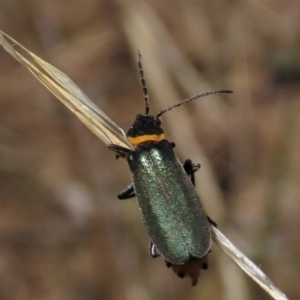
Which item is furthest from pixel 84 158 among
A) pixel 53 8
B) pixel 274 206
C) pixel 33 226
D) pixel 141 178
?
pixel 141 178

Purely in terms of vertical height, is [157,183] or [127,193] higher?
[157,183]

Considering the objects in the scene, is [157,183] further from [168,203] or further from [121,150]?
[121,150]

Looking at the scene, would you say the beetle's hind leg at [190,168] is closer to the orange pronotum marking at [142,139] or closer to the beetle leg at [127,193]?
the orange pronotum marking at [142,139]

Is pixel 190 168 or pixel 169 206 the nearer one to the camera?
pixel 169 206

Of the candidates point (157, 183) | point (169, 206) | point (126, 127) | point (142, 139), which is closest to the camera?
point (169, 206)

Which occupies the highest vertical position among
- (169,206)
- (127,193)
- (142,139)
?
(142,139)

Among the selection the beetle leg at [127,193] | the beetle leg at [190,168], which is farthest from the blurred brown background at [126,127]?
the beetle leg at [127,193]

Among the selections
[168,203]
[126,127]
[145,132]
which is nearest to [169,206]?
[168,203]
